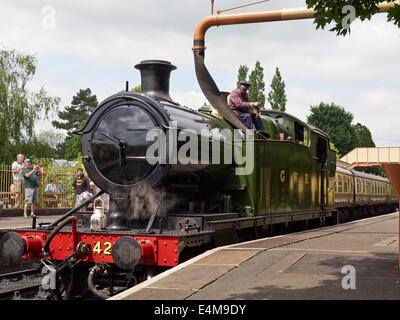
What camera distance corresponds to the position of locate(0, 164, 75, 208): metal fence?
1589 centimetres

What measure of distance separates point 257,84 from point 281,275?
4846cm

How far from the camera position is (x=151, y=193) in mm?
6941

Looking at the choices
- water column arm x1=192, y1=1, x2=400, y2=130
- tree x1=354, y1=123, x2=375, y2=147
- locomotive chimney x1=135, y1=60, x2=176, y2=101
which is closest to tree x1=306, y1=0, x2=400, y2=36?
locomotive chimney x1=135, y1=60, x2=176, y2=101

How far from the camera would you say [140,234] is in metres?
6.18

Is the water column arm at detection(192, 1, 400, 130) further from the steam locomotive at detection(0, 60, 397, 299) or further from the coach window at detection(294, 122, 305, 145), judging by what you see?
the coach window at detection(294, 122, 305, 145)

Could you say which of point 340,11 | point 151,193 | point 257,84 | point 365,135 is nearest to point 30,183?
point 151,193

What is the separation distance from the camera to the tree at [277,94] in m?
54.1

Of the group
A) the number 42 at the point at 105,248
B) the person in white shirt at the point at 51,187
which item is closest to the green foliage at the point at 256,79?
Answer: the person in white shirt at the point at 51,187

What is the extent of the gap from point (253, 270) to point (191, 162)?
2065 millimetres

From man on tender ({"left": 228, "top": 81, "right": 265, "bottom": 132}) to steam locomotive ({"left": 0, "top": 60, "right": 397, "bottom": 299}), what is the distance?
0.28 metres

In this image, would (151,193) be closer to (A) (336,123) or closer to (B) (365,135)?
(A) (336,123)
